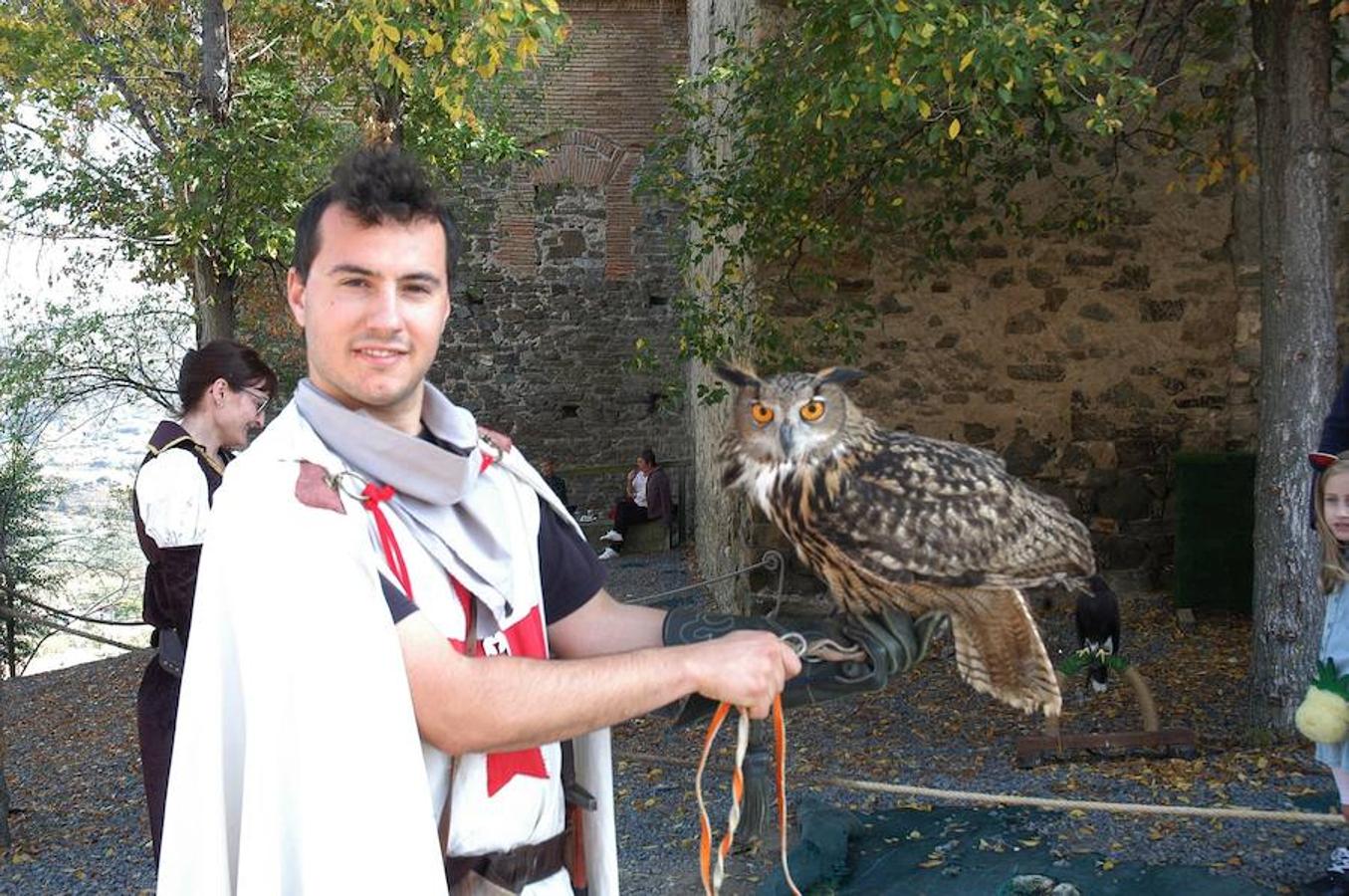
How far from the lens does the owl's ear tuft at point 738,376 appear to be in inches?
78.6

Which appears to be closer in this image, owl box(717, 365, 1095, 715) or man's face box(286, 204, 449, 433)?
man's face box(286, 204, 449, 433)

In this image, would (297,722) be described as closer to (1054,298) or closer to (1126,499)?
(1054,298)

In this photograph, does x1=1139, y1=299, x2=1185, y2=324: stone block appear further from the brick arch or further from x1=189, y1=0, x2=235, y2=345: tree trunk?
the brick arch

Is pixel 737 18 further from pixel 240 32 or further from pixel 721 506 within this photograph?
pixel 240 32

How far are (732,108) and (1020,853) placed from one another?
4.56 m

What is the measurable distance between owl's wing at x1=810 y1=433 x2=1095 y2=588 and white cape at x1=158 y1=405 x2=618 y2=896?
83 centimetres

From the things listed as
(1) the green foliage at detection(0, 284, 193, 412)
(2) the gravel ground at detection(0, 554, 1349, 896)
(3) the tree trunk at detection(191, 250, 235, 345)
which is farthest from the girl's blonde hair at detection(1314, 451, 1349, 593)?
(1) the green foliage at detection(0, 284, 193, 412)

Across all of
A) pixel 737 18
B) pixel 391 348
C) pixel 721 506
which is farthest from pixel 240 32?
A: pixel 391 348

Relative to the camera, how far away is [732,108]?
704 centimetres

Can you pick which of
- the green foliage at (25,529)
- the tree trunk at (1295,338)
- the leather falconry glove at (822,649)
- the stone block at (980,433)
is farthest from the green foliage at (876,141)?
the green foliage at (25,529)

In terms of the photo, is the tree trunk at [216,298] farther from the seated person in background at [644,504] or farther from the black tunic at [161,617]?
the seated person in background at [644,504]

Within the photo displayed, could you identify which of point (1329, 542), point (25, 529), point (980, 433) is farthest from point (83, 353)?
point (1329, 542)

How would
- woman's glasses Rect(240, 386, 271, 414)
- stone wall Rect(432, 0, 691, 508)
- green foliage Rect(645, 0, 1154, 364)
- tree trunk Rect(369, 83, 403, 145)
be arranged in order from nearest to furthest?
1. woman's glasses Rect(240, 386, 271, 414)
2. green foliage Rect(645, 0, 1154, 364)
3. tree trunk Rect(369, 83, 403, 145)
4. stone wall Rect(432, 0, 691, 508)

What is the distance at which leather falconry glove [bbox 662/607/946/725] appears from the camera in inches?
73.4
